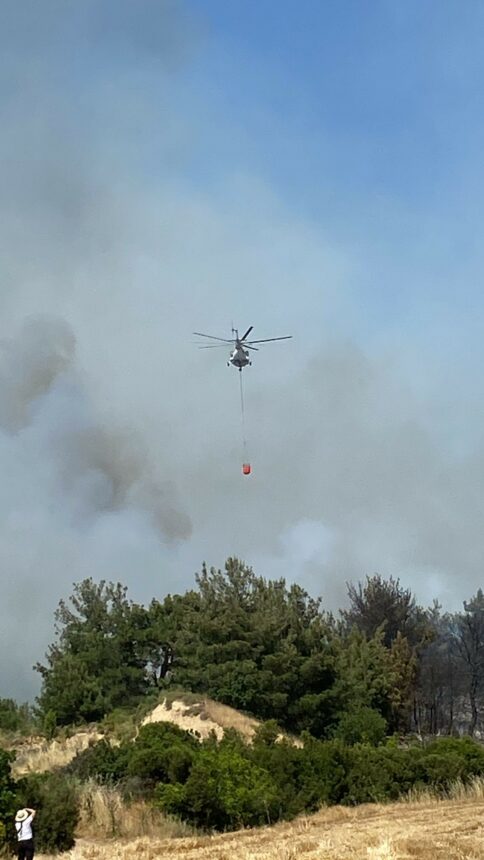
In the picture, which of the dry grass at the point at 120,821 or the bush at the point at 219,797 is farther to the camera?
the bush at the point at 219,797

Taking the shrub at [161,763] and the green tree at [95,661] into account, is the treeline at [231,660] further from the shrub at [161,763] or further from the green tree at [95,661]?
the shrub at [161,763]

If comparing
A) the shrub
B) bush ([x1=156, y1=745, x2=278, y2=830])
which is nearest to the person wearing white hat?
bush ([x1=156, y1=745, x2=278, y2=830])

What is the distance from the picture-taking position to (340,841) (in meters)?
17.7

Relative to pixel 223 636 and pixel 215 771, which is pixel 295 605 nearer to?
pixel 223 636

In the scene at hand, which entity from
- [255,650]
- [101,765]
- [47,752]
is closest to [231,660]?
[255,650]

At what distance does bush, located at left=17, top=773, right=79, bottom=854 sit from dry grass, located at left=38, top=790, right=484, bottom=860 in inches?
17.0

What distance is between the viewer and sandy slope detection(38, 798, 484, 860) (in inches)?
627

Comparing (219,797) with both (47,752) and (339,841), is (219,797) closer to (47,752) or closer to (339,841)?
(339,841)

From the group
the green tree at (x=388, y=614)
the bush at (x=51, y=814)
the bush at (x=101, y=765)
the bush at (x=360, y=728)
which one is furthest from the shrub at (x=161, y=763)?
the green tree at (x=388, y=614)

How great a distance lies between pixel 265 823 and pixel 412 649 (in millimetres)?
45298

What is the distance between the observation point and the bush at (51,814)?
18.9 m

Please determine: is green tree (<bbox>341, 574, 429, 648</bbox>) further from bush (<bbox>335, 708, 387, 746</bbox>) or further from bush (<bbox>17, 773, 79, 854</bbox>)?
bush (<bbox>17, 773, 79, 854</bbox>)

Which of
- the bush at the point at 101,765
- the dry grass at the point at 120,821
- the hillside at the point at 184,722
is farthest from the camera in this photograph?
the hillside at the point at 184,722

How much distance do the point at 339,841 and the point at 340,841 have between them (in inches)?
1.0
